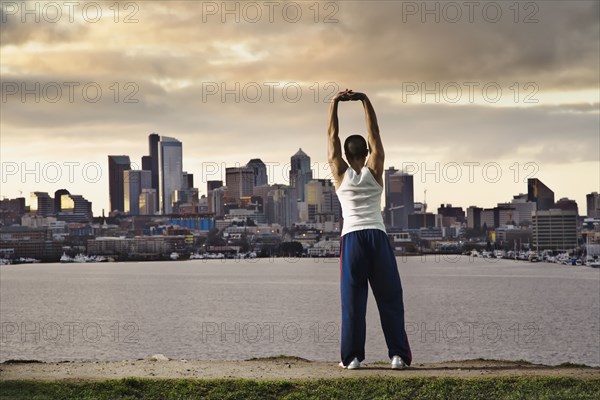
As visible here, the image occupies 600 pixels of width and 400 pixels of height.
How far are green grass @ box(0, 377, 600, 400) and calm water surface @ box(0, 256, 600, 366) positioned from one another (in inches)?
835

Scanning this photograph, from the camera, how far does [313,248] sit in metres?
174

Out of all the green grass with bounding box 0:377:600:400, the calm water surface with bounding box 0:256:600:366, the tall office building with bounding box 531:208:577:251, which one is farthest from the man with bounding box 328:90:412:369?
the tall office building with bounding box 531:208:577:251

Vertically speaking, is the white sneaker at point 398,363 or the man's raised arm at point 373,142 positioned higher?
the man's raised arm at point 373,142

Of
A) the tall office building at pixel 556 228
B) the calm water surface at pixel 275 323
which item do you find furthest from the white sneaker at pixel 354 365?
the tall office building at pixel 556 228

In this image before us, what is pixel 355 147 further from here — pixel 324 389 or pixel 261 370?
pixel 324 389

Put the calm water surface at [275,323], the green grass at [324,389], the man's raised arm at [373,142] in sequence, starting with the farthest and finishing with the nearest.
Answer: the calm water surface at [275,323] → the man's raised arm at [373,142] → the green grass at [324,389]

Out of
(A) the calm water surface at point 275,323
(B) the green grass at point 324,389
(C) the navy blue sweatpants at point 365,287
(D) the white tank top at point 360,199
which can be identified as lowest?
(A) the calm water surface at point 275,323

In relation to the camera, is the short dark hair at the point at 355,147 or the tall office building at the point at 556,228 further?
the tall office building at the point at 556,228

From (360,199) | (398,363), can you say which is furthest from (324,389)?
(360,199)

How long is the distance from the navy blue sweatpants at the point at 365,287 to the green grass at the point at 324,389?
3.16 feet

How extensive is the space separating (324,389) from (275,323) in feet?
128

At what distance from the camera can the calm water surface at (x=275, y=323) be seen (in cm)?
3456

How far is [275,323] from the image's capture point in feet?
158

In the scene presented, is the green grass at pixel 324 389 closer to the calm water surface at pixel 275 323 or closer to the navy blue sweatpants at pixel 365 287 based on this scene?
the navy blue sweatpants at pixel 365 287
